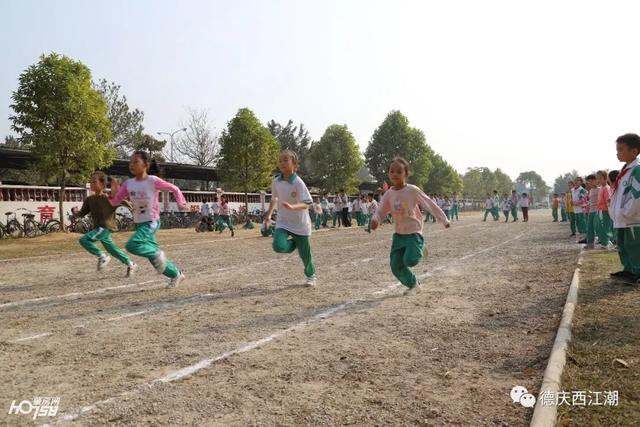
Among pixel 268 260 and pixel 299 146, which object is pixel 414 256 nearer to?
pixel 268 260

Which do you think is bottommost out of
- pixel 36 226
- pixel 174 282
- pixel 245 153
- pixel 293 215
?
pixel 174 282

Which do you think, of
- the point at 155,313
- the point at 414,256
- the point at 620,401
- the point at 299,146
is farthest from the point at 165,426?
the point at 299,146

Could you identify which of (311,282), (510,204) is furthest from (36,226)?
(510,204)

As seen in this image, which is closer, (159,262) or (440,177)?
(159,262)

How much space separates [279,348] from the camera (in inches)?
167

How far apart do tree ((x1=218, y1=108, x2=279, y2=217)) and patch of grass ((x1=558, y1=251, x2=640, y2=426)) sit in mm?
34557

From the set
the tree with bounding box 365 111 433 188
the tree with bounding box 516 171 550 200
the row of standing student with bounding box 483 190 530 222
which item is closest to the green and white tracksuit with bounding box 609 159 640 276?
the row of standing student with bounding box 483 190 530 222

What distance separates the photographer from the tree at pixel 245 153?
130 feet

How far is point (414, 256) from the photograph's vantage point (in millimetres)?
6562

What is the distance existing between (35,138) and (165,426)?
2409cm

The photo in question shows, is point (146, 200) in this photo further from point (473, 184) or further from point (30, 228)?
point (473, 184)

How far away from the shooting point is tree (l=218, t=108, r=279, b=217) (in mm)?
39491

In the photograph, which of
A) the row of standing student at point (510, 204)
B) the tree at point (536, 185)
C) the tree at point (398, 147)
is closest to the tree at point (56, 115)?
the row of standing student at point (510, 204)

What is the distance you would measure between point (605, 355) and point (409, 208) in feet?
10.8
